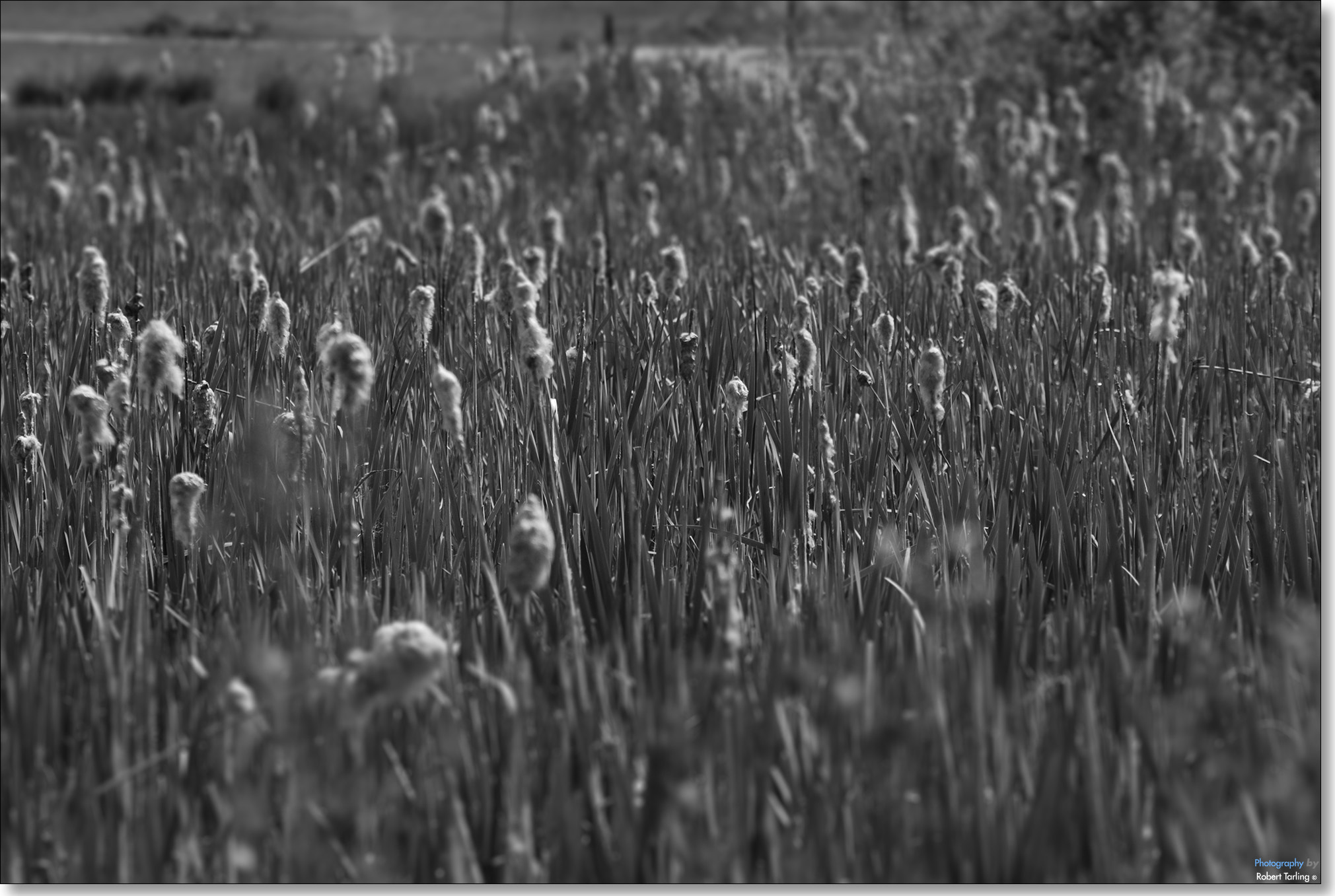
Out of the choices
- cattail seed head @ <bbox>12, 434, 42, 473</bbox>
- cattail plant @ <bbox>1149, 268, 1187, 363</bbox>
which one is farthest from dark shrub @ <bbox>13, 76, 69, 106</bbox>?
cattail plant @ <bbox>1149, 268, 1187, 363</bbox>

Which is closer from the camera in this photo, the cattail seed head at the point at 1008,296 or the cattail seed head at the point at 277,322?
the cattail seed head at the point at 277,322

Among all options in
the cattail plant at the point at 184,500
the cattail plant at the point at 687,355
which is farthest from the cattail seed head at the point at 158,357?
the cattail plant at the point at 687,355

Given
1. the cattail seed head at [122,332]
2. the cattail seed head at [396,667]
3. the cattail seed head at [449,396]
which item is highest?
the cattail seed head at [449,396]

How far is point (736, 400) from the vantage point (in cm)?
238

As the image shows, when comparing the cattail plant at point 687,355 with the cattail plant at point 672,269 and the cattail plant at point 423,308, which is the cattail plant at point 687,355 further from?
the cattail plant at point 672,269

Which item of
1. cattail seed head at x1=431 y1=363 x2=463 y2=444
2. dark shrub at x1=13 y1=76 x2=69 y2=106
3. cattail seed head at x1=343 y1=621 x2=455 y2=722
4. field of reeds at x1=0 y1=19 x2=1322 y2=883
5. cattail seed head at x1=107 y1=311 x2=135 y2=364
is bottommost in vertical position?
field of reeds at x1=0 y1=19 x2=1322 y2=883

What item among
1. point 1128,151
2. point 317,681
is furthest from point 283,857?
point 1128,151

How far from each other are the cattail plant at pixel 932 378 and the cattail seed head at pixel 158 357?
1145 millimetres

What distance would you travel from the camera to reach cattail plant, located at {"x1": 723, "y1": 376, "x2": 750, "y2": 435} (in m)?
2.29

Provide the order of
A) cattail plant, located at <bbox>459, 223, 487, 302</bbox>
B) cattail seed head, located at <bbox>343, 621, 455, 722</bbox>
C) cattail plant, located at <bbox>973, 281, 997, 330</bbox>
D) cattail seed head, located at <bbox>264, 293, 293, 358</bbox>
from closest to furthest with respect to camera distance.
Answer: cattail seed head, located at <bbox>343, 621, 455, 722</bbox> → cattail seed head, located at <bbox>264, 293, 293, 358</bbox> → cattail plant, located at <bbox>973, 281, 997, 330</bbox> → cattail plant, located at <bbox>459, 223, 487, 302</bbox>

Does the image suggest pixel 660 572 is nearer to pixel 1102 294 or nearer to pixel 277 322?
pixel 277 322

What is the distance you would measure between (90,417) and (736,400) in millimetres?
1023

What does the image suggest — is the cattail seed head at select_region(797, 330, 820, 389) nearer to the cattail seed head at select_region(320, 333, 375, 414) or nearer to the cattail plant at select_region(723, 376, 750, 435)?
the cattail plant at select_region(723, 376, 750, 435)

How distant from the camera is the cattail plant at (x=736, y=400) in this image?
2.29m
